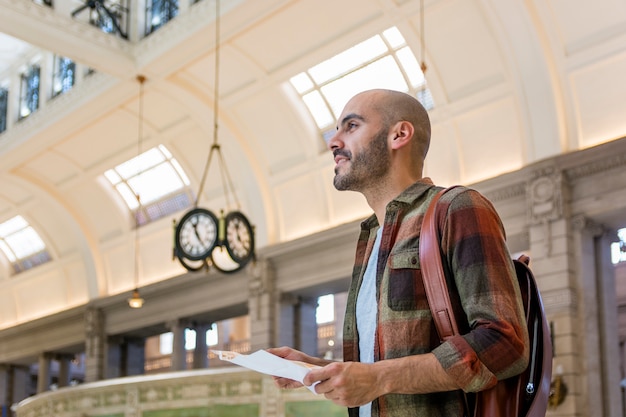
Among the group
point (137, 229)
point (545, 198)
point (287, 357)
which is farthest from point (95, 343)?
point (287, 357)

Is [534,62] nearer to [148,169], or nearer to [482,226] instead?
[148,169]

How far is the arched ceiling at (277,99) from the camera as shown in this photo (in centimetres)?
1334

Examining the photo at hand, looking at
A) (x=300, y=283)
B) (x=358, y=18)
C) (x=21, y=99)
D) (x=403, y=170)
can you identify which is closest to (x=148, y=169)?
(x=21, y=99)

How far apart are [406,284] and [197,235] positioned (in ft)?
40.2

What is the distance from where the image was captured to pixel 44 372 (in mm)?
26344

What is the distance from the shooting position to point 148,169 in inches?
831

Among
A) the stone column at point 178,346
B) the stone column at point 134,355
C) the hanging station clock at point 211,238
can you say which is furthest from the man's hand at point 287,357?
the stone column at point 134,355

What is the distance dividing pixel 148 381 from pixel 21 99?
10.7 metres

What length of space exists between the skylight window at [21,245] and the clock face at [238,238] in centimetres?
1232

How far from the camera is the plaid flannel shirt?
2018mm

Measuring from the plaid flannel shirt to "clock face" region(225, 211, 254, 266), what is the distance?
39.2 ft

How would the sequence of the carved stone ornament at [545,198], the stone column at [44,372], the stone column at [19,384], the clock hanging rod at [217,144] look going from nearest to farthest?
the carved stone ornament at [545,198] → the clock hanging rod at [217,144] → the stone column at [44,372] → the stone column at [19,384]

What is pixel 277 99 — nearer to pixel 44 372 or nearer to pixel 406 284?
pixel 44 372

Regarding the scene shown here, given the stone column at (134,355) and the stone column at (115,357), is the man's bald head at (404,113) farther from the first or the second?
the stone column at (134,355)
